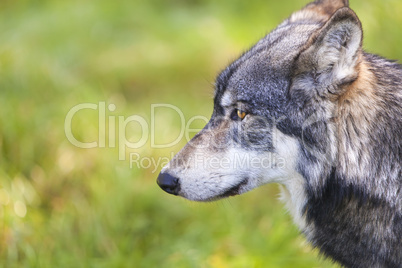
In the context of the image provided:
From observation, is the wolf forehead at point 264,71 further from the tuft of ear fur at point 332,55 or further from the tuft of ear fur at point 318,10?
the tuft of ear fur at point 318,10

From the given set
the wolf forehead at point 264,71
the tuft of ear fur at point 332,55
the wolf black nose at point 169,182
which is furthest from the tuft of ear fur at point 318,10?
the wolf black nose at point 169,182

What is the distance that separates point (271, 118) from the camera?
2512 mm

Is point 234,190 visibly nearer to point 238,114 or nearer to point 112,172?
point 238,114

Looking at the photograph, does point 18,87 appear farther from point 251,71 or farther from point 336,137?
point 336,137

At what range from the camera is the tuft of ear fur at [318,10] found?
3079 millimetres

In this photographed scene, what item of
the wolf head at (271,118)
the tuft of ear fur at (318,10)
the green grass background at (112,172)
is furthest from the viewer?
the green grass background at (112,172)

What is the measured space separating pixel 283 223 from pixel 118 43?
4546mm

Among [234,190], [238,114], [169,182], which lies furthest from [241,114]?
[169,182]

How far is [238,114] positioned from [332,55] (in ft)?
2.01

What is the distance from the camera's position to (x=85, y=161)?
168 inches

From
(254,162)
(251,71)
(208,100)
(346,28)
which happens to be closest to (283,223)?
(254,162)

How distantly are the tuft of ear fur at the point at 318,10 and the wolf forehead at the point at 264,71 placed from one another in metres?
0.32

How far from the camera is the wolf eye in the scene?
2598 millimetres

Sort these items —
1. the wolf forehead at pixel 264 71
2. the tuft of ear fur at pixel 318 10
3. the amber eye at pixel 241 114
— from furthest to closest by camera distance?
the tuft of ear fur at pixel 318 10 → the amber eye at pixel 241 114 → the wolf forehead at pixel 264 71
